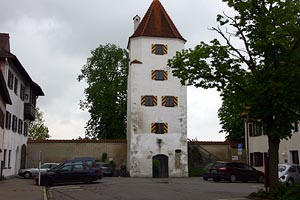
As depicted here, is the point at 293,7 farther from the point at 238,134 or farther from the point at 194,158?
the point at 238,134

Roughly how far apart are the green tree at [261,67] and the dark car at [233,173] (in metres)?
15.1

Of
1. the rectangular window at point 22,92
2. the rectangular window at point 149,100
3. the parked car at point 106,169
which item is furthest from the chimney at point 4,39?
the rectangular window at point 149,100

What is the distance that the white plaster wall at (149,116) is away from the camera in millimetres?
43250

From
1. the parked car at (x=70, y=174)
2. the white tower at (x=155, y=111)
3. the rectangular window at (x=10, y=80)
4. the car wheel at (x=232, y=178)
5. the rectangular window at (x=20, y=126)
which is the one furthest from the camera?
the white tower at (x=155, y=111)

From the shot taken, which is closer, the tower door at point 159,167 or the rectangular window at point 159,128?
the tower door at point 159,167

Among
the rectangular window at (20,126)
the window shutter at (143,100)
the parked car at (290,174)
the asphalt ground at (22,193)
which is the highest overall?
the window shutter at (143,100)

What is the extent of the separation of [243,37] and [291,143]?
1822 centimetres

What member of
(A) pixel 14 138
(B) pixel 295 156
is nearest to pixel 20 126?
(A) pixel 14 138

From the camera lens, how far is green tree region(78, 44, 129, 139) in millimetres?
55281

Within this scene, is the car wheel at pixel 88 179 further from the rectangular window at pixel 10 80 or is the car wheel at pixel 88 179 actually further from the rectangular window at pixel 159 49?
the rectangular window at pixel 159 49

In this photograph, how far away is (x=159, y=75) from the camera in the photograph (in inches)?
1768

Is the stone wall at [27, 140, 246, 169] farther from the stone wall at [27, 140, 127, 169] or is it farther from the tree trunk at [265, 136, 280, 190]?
the tree trunk at [265, 136, 280, 190]

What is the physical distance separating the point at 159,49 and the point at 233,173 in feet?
56.4

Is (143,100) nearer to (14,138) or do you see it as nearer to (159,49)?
(159,49)
